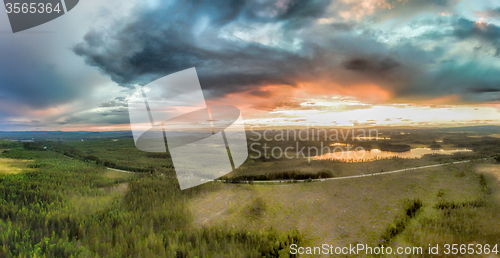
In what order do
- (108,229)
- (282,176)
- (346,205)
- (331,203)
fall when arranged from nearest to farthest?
(108,229) < (346,205) < (331,203) < (282,176)

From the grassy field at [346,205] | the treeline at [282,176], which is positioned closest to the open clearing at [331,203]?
the grassy field at [346,205]

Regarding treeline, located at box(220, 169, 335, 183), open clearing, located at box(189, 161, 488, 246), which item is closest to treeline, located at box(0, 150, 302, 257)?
open clearing, located at box(189, 161, 488, 246)

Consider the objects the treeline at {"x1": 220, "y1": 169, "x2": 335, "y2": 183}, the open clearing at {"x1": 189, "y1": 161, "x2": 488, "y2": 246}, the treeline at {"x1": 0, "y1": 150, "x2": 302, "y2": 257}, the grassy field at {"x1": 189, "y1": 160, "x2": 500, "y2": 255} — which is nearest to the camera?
the treeline at {"x1": 0, "y1": 150, "x2": 302, "y2": 257}

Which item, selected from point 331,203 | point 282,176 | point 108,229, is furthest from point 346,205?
point 108,229

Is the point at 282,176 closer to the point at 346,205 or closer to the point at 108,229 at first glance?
the point at 346,205

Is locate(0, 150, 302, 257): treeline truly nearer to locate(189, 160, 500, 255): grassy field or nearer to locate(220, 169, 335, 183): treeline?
locate(189, 160, 500, 255): grassy field

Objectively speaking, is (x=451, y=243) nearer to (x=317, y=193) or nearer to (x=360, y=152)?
(x=317, y=193)

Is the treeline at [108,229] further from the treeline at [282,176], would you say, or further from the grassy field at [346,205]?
the treeline at [282,176]

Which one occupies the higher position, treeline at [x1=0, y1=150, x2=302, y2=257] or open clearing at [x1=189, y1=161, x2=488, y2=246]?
treeline at [x1=0, y1=150, x2=302, y2=257]

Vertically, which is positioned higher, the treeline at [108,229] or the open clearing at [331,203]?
the treeline at [108,229]

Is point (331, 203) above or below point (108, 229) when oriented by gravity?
below

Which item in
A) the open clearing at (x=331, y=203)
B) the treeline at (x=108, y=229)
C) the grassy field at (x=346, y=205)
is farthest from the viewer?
the open clearing at (x=331, y=203)
